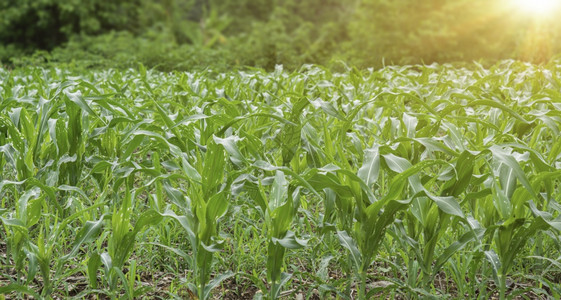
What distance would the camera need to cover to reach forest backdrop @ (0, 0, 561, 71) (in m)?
10.9

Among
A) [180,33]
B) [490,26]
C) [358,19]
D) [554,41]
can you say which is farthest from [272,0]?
[554,41]

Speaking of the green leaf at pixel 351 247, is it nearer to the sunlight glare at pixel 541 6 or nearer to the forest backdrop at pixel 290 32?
the forest backdrop at pixel 290 32

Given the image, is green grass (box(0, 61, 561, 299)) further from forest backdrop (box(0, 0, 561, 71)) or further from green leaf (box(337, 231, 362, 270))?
forest backdrop (box(0, 0, 561, 71))

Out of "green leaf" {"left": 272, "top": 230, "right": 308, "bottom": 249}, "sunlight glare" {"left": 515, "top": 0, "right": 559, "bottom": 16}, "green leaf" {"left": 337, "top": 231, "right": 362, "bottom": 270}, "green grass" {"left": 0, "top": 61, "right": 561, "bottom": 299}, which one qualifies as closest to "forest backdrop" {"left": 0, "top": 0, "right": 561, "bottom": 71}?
"sunlight glare" {"left": 515, "top": 0, "right": 559, "bottom": 16}

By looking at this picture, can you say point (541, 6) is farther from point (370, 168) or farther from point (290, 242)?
point (290, 242)

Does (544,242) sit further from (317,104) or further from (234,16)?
(234,16)

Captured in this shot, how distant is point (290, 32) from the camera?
2477cm

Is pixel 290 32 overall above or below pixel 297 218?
below

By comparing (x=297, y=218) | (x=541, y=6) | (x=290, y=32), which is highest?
(x=297, y=218)

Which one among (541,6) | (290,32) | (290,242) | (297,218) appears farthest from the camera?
(290,32)

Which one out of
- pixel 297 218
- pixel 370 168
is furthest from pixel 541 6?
pixel 370 168

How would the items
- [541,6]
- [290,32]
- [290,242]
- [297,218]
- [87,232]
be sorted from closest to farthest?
[290,242], [87,232], [297,218], [541,6], [290,32]

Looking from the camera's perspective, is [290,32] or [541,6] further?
[290,32]

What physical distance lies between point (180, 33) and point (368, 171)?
21.2m
